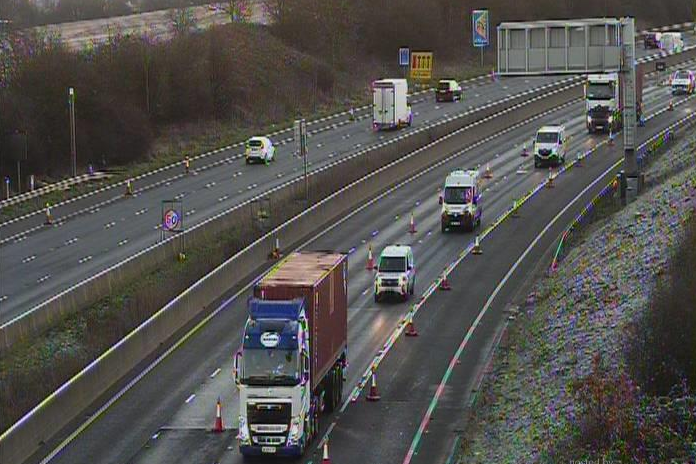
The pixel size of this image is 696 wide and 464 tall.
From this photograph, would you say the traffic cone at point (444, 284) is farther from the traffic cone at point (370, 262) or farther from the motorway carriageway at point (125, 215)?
the motorway carriageway at point (125, 215)

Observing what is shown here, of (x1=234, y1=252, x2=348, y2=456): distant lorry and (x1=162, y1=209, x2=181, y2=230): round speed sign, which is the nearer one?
(x1=234, y1=252, x2=348, y2=456): distant lorry

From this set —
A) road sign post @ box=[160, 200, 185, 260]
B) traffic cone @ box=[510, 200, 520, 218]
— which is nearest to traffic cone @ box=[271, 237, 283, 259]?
road sign post @ box=[160, 200, 185, 260]

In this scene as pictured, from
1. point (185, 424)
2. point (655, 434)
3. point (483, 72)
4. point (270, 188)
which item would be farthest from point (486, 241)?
point (483, 72)

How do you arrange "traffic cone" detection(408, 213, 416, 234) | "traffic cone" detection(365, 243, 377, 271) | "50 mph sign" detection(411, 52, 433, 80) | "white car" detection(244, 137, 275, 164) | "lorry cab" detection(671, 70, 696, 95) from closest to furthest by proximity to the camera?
"traffic cone" detection(365, 243, 377, 271) < "traffic cone" detection(408, 213, 416, 234) < "white car" detection(244, 137, 275, 164) < "lorry cab" detection(671, 70, 696, 95) < "50 mph sign" detection(411, 52, 433, 80)

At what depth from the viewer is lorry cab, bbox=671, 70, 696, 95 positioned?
11475 centimetres

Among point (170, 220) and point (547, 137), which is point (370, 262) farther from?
point (547, 137)

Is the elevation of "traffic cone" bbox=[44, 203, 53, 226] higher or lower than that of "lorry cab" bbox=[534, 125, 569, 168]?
lower

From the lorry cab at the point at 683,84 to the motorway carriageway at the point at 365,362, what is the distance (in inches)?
1708

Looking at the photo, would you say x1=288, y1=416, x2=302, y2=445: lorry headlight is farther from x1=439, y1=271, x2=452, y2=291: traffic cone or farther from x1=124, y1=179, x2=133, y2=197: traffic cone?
x1=124, y1=179, x2=133, y2=197: traffic cone

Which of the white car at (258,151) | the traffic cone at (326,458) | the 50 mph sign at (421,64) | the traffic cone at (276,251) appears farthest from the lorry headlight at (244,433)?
the 50 mph sign at (421,64)

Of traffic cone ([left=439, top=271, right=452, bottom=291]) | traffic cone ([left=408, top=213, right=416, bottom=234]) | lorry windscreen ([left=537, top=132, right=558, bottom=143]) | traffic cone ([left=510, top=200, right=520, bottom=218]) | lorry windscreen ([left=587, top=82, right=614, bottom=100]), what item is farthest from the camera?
lorry windscreen ([left=587, top=82, right=614, bottom=100])

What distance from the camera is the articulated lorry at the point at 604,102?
92312mm

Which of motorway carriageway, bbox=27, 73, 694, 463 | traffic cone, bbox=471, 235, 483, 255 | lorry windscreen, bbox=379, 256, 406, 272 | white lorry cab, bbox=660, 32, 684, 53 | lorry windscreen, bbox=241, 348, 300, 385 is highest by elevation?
white lorry cab, bbox=660, 32, 684, 53

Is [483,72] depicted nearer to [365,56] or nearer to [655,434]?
[365,56]
